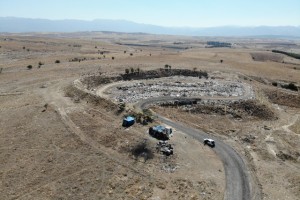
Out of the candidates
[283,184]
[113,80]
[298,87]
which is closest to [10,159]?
[283,184]

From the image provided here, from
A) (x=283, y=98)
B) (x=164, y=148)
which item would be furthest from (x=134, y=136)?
(x=283, y=98)

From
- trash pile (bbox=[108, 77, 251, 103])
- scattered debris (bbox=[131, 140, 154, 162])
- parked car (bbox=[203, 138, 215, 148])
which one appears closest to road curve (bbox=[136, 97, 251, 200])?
parked car (bbox=[203, 138, 215, 148])

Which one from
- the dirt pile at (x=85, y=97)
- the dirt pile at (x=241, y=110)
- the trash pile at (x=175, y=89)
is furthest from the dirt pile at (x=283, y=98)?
the dirt pile at (x=85, y=97)

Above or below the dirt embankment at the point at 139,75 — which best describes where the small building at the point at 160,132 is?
below

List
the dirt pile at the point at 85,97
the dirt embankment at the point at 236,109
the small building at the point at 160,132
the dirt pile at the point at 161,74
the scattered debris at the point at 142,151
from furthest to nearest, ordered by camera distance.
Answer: the dirt pile at the point at 161,74
the dirt embankment at the point at 236,109
the dirt pile at the point at 85,97
the small building at the point at 160,132
the scattered debris at the point at 142,151

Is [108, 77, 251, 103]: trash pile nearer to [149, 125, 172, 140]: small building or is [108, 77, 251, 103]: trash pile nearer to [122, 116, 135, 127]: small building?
[122, 116, 135, 127]: small building

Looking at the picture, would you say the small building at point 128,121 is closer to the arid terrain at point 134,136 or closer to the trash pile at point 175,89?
the arid terrain at point 134,136

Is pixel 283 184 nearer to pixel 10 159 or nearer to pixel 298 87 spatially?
pixel 10 159
